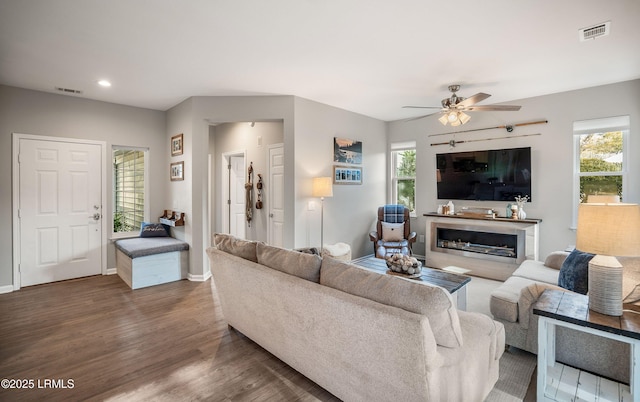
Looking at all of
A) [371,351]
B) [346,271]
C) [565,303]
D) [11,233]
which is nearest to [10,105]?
[11,233]

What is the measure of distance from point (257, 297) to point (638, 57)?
447 centimetres

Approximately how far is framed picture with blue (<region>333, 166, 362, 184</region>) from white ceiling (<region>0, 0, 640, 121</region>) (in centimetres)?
128

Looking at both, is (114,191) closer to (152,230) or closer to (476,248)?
(152,230)

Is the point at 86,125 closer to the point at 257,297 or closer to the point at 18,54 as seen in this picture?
the point at 18,54

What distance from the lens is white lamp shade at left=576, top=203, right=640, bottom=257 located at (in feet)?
5.29

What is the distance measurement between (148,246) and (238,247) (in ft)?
7.96

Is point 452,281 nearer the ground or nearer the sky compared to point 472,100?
nearer the ground

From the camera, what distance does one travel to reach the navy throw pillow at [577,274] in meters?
2.33

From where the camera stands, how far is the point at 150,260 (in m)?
4.24

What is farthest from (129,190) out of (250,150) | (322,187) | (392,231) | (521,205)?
(521,205)

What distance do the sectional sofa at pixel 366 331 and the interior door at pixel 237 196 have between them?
377cm

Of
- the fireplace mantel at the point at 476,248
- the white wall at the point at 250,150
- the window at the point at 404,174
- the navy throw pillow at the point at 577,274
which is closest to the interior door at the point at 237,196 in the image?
the white wall at the point at 250,150

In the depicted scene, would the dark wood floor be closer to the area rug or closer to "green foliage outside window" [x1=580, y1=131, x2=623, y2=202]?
the area rug

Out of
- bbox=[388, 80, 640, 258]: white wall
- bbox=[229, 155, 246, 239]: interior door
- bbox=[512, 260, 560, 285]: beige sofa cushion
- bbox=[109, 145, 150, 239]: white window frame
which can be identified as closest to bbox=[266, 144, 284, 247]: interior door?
bbox=[229, 155, 246, 239]: interior door
